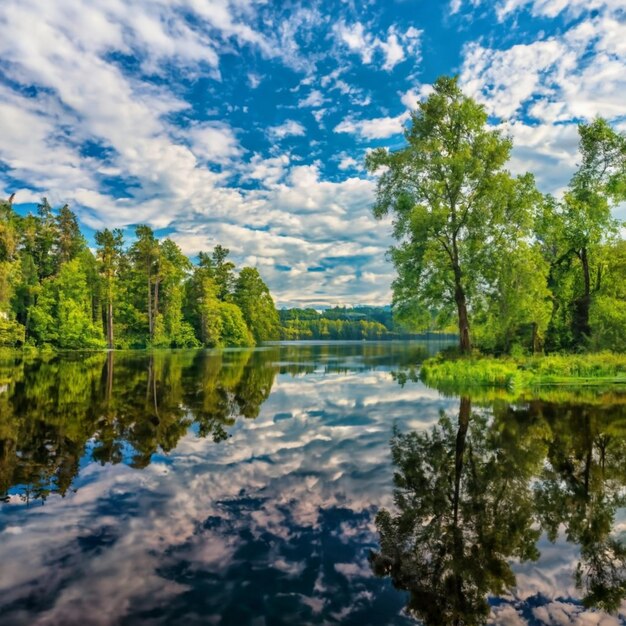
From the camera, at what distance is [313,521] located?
5.96m

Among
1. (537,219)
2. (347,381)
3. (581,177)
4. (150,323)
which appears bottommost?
(347,381)

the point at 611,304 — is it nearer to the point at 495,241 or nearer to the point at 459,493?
the point at 495,241

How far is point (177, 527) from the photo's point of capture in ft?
18.8

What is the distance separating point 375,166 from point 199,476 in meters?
26.2

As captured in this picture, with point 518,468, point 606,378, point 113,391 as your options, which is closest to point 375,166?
point 606,378

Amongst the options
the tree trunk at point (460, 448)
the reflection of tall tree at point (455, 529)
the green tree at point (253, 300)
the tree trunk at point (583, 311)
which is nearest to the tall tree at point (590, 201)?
the tree trunk at point (583, 311)

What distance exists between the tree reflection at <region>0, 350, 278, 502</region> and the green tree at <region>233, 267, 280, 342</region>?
66.2 m

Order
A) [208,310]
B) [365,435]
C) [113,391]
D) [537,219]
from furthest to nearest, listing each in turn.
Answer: [208,310], [537,219], [113,391], [365,435]

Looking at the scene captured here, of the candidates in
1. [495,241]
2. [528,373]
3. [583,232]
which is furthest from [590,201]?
Answer: [528,373]

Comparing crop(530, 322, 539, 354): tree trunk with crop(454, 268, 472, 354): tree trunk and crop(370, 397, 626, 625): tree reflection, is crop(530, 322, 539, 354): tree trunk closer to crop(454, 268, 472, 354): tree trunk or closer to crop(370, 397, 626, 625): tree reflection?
crop(454, 268, 472, 354): tree trunk

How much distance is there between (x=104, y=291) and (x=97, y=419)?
5822 cm

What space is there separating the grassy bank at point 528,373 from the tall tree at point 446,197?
15.4 ft

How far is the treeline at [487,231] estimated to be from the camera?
2666cm

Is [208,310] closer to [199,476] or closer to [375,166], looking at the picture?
[375,166]
